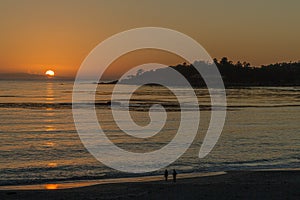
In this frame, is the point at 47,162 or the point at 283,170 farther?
the point at 47,162

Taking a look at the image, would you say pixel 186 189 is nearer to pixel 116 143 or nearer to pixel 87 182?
pixel 87 182

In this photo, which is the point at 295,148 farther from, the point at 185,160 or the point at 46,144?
the point at 46,144

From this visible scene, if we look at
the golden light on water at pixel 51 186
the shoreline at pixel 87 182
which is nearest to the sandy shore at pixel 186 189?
the shoreline at pixel 87 182

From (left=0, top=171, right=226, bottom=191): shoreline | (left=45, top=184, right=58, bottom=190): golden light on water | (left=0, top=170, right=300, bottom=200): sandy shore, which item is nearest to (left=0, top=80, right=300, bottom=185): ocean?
(left=0, top=171, right=226, bottom=191): shoreline

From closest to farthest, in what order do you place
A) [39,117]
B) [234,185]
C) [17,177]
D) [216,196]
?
1. [216,196]
2. [234,185]
3. [17,177]
4. [39,117]

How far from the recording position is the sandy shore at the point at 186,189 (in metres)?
17.3

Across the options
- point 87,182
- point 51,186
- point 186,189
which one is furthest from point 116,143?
point 186,189

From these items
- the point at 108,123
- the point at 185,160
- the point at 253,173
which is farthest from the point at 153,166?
the point at 108,123

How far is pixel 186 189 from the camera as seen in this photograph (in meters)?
18.5

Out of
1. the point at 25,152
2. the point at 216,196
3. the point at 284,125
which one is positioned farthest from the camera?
the point at 284,125

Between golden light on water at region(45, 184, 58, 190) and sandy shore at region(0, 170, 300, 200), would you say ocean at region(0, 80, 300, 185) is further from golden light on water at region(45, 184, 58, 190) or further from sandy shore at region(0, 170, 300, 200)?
sandy shore at region(0, 170, 300, 200)

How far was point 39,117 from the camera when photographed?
53125 millimetres

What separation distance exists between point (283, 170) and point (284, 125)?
23.7 metres

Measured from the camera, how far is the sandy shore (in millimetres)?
17266
